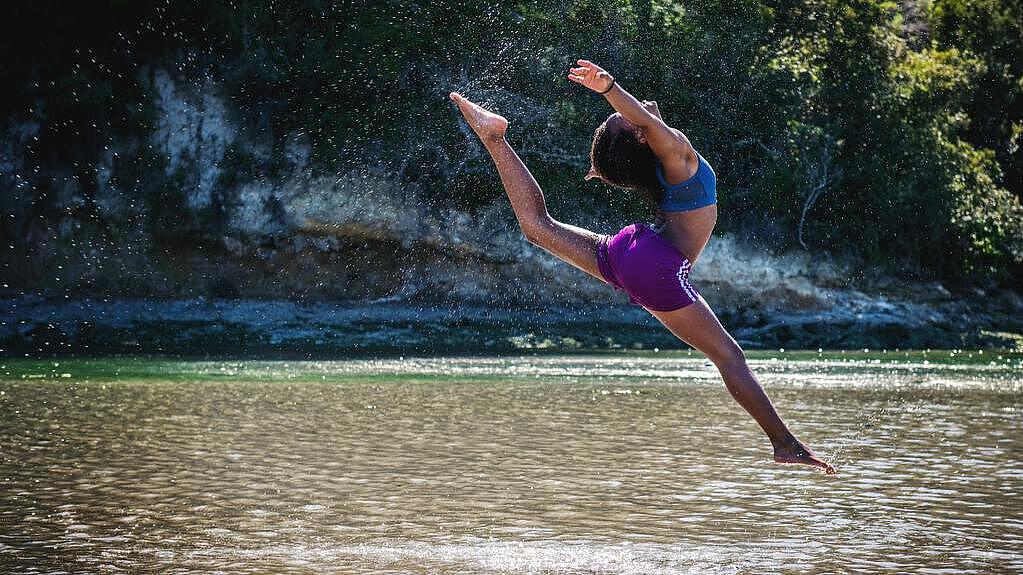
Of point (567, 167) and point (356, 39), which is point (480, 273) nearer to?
point (567, 167)

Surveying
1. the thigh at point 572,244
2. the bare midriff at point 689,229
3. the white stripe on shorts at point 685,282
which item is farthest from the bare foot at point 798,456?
the thigh at point 572,244

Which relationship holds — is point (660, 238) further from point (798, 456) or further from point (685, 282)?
point (798, 456)

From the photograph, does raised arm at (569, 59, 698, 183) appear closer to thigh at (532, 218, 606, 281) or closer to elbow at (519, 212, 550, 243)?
thigh at (532, 218, 606, 281)

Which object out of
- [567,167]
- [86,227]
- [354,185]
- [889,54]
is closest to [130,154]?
[86,227]

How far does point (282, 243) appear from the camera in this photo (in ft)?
110

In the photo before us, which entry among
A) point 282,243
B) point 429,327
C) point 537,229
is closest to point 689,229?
point 537,229

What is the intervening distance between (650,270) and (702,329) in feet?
1.27

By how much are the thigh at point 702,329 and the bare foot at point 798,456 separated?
1.64ft

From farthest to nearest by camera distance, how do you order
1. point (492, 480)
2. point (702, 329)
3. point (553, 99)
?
point (553, 99) → point (492, 480) → point (702, 329)

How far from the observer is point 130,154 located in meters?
33.5

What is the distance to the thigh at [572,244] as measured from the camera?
6355 mm

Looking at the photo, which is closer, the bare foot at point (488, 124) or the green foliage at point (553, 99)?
the bare foot at point (488, 124)

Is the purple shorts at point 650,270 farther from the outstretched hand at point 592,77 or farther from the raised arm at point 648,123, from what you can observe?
the outstretched hand at point 592,77

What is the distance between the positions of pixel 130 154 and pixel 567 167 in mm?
10948
